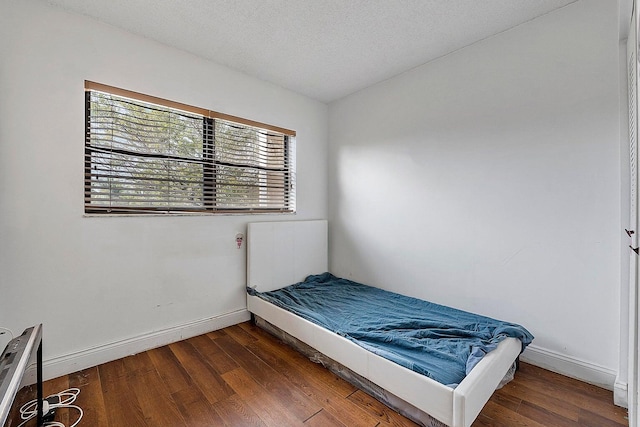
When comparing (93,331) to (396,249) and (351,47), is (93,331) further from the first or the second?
(351,47)

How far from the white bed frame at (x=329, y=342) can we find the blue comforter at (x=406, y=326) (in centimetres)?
5

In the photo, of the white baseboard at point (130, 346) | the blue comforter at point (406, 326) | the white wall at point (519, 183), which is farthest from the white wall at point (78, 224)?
the white wall at point (519, 183)

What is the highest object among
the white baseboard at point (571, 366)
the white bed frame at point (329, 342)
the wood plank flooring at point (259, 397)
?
the white bed frame at point (329, 342)

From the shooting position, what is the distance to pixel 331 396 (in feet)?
5.67

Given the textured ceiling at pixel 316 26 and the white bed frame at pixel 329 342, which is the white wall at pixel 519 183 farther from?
the white bed frame at pixel 329 342

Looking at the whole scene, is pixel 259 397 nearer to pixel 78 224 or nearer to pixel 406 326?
pixel 406 326

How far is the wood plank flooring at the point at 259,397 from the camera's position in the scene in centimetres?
153

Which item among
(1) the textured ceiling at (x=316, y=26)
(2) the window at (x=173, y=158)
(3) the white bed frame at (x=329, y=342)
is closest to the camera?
(3) the white bed frame at (x=329, y=342)

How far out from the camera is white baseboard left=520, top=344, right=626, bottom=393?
177cm

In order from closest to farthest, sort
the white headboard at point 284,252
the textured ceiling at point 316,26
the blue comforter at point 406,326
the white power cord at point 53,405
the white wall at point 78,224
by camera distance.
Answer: the white power cord at point 53,405, the blue comforter at point 406,326, the white wall at point 78,224, the textured ceiling at point 316,26, the white headboard at point 284,252

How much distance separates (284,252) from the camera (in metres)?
3.03

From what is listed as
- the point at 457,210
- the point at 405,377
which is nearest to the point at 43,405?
the point at 405,377

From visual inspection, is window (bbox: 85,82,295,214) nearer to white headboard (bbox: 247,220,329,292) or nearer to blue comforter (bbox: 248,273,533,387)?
white headboard (bbox: 247,220,329,292)

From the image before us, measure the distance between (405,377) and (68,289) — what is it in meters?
2.24
